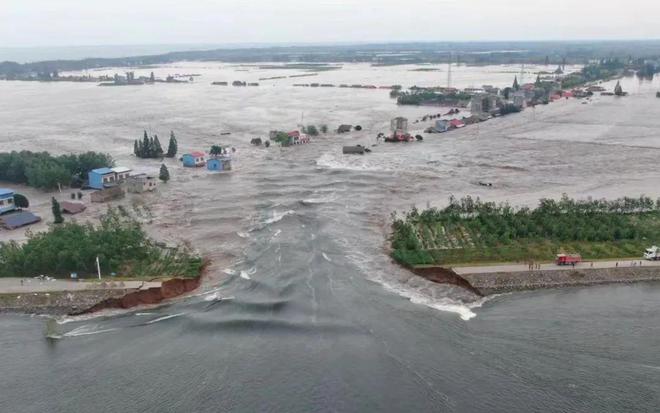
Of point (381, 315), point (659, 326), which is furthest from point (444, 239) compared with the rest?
point (659, 326)

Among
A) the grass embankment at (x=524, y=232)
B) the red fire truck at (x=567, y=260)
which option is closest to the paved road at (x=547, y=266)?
the red fire truck at (x=567, y=260)

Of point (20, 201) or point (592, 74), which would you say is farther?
point (592, 74)

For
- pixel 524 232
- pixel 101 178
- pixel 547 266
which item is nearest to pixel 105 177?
pixel 101 178

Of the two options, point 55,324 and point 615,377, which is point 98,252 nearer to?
point 55,324

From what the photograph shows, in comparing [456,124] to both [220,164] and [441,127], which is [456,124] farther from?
[220,164]

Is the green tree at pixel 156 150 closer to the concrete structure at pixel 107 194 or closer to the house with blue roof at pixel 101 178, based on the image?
the house with blue roof at pixel 101 178

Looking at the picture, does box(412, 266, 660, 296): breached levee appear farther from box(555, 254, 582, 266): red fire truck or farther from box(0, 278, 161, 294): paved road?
box(0, 278, 161, 294): paved road

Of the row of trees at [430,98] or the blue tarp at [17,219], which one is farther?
the row of trees at [430,98]

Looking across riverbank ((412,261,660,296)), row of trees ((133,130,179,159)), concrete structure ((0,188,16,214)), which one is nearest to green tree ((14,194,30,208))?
concrete structure ((0,188,16,214))
